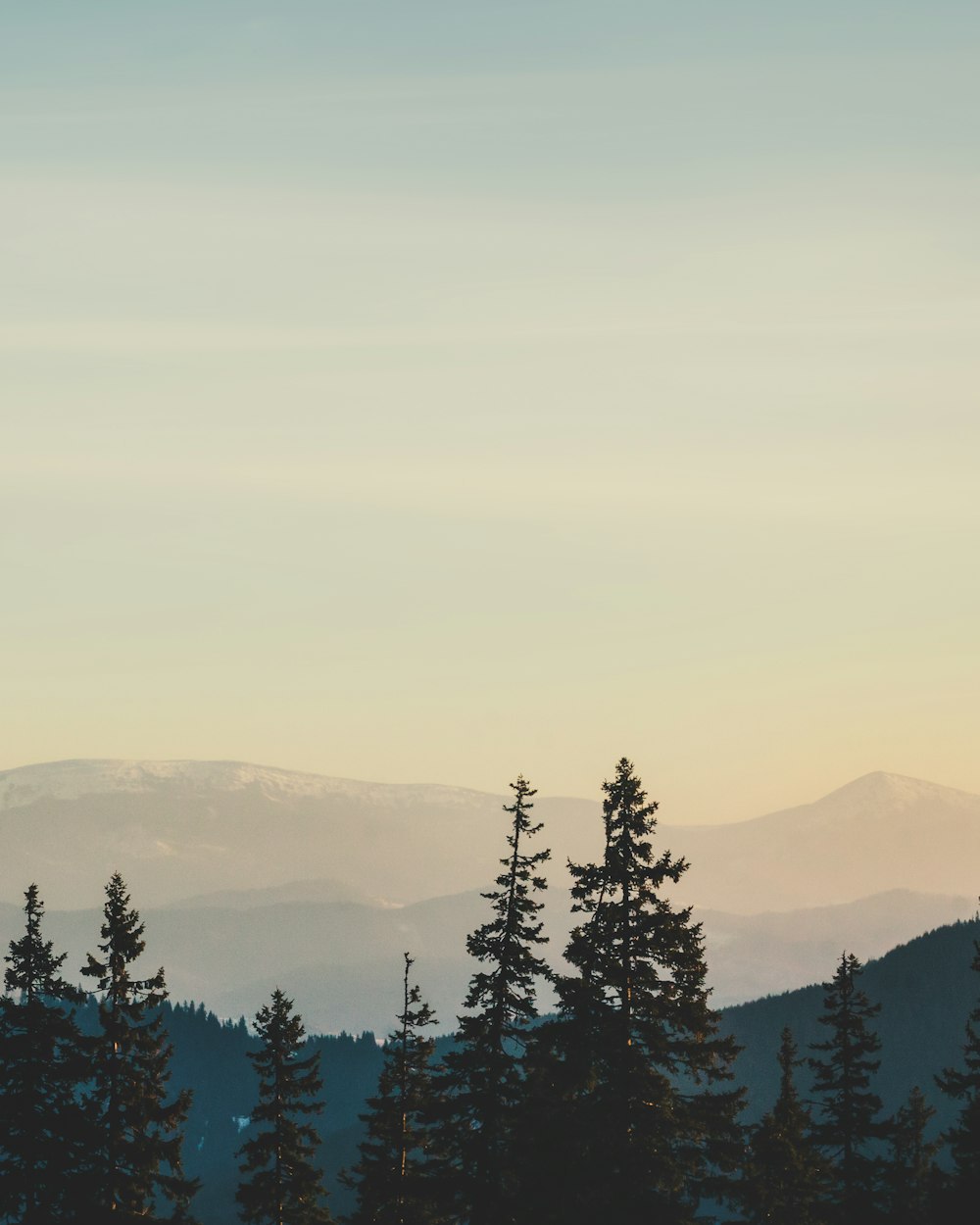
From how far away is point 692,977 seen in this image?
43.4 metres

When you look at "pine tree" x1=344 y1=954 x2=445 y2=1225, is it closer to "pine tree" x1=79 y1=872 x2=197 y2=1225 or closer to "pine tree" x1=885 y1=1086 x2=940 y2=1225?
"pine tree" x1=79 y1=872 x2=197 y2=1225

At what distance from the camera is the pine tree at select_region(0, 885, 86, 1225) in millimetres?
49500

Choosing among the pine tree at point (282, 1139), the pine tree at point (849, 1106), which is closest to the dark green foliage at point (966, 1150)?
the pine tree at point (849, 1106)

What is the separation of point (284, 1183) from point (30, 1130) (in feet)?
49.4

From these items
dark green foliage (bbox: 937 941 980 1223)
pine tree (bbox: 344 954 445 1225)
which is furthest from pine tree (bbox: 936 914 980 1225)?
pine tree (bbox: 344 954 445 1225)

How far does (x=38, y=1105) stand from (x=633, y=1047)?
1775 cm

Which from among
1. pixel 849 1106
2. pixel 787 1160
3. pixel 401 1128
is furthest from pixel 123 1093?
pixel 787 1160

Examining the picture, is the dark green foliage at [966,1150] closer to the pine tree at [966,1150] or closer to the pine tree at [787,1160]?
the pine tree at [966,1150]

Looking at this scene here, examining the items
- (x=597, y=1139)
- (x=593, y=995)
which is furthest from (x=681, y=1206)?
(x=593, y=995)

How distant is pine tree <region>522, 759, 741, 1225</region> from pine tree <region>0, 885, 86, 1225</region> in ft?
46.9

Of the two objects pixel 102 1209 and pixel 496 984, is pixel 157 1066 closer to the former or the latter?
pixel 102 1209

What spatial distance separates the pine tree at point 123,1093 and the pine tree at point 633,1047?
1233cm

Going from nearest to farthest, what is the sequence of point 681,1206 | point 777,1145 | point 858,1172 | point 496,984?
point 681,1206
point 496,984
point 858,1172
point 777,1145

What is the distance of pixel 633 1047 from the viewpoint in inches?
1704
